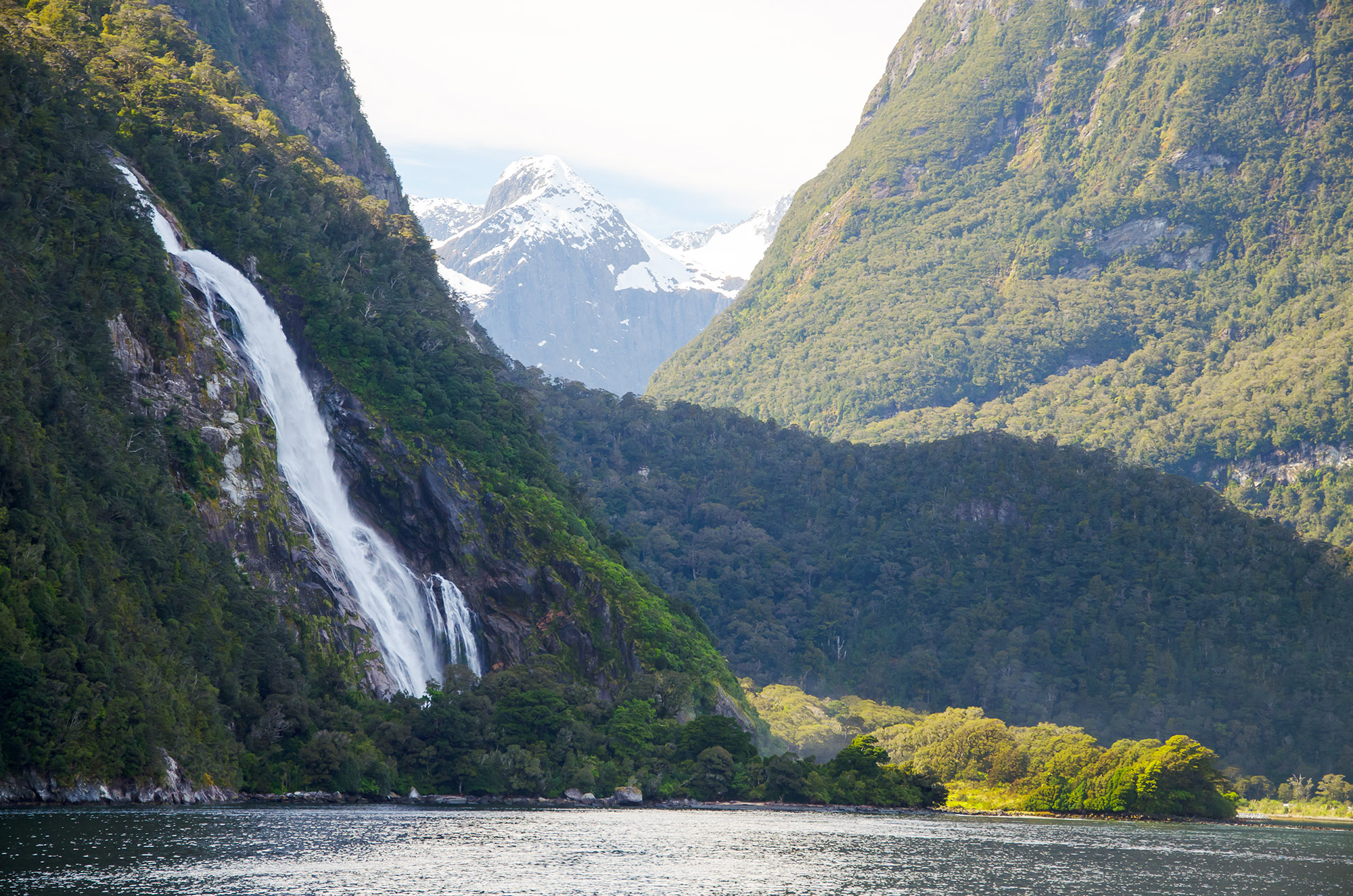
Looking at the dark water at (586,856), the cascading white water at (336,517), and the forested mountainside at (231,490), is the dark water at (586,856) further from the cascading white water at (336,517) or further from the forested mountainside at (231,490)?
the cascading white water at (336,517)

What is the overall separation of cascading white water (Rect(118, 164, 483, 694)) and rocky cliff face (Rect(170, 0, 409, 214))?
66.1 m

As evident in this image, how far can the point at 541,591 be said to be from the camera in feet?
355

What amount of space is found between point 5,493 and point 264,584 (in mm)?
21761

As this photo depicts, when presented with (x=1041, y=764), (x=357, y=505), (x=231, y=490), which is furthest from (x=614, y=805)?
(x=1041, y=764)

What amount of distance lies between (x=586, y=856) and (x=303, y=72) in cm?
12991

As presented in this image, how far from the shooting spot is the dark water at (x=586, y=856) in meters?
44.8

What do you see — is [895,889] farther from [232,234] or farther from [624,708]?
[232,234]

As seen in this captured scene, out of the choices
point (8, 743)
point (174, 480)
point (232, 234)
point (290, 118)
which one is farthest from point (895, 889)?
point (290, 118)

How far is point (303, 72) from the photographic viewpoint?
163625mm

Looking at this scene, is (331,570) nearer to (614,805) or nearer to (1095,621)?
(614,805)

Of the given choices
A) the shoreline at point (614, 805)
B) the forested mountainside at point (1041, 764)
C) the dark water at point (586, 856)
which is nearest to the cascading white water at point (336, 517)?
the shoreline at point (614, 805)

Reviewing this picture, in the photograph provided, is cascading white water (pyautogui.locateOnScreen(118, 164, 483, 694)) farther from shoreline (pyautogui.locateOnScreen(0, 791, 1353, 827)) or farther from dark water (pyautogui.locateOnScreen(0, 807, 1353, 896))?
dark water (pyautogui.locateOnScreen(0, 807, 1353, 896))

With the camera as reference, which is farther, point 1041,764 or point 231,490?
point 1041,764

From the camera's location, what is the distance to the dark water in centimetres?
4475
